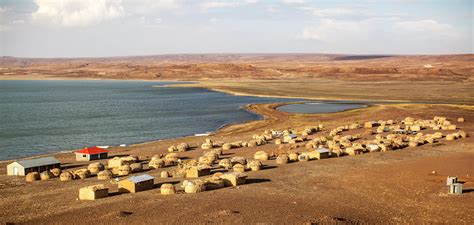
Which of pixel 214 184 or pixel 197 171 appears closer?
pixel 214 184

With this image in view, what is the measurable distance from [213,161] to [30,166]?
17934 millimetres

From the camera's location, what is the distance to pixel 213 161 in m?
53.4

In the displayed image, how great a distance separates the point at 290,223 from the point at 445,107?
84.0 metres

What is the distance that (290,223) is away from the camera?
29.9 m

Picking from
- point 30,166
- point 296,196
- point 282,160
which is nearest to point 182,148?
point 282,160

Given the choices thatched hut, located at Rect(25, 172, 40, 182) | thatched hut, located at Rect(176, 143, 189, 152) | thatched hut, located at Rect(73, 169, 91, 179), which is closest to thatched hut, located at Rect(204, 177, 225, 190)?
thatched hut, located at Rect(73, 169, 91, 179)

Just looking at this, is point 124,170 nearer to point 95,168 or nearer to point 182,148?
point 95,168

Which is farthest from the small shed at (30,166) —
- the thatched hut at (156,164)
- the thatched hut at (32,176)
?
the thatched hut at (156,164)

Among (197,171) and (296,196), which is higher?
(197,171)

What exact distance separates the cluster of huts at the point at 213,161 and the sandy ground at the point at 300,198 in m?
1.11

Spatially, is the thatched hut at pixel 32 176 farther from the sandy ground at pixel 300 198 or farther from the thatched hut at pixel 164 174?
the thatched hut at pixel 164 174

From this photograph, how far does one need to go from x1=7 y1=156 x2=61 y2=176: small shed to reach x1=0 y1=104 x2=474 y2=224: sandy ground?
1.09 meters

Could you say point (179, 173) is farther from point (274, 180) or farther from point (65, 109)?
point (65, 109)

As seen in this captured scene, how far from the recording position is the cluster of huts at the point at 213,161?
39.7 m
